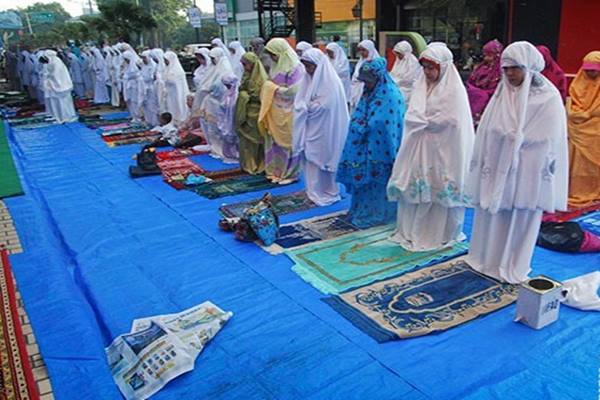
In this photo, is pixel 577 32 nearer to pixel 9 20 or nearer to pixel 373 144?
pixel 373 144

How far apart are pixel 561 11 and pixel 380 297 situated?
7.40 meters

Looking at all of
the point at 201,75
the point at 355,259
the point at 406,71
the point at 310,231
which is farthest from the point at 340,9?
the point at 355,259

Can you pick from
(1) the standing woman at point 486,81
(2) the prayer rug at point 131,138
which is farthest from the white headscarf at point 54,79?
(1) the standing woman at point 486,81

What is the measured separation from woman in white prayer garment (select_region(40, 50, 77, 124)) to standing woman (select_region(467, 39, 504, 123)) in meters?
8.66

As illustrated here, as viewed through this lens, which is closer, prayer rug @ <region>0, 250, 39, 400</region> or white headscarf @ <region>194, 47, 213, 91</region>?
prayer rug @ <region>0, 250, 39, 400</region>

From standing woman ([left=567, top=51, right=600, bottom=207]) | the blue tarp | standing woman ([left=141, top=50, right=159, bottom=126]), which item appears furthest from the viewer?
standing woman ([left=141, top=50, right=159, bottom=126])

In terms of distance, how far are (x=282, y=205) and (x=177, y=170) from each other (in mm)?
2161

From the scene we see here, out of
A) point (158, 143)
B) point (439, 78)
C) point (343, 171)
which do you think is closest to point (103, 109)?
point (158, 143)

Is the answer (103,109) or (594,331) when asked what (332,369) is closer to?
(594,331)

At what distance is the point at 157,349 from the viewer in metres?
2.65

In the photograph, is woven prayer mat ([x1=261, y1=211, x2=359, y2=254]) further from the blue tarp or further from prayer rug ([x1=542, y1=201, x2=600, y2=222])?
prayer rug ([x1=542, y1=201, x2=600, y2=222])

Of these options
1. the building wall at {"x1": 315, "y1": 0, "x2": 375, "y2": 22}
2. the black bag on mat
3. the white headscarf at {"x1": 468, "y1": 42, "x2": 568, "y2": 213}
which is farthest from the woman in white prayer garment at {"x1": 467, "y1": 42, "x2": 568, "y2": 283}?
the building wall at {"x1": 315, "y1": 0, "x2": 375, "y2": 22}

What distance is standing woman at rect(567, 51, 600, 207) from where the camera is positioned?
457 centimetres

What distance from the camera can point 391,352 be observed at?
8.89ft
